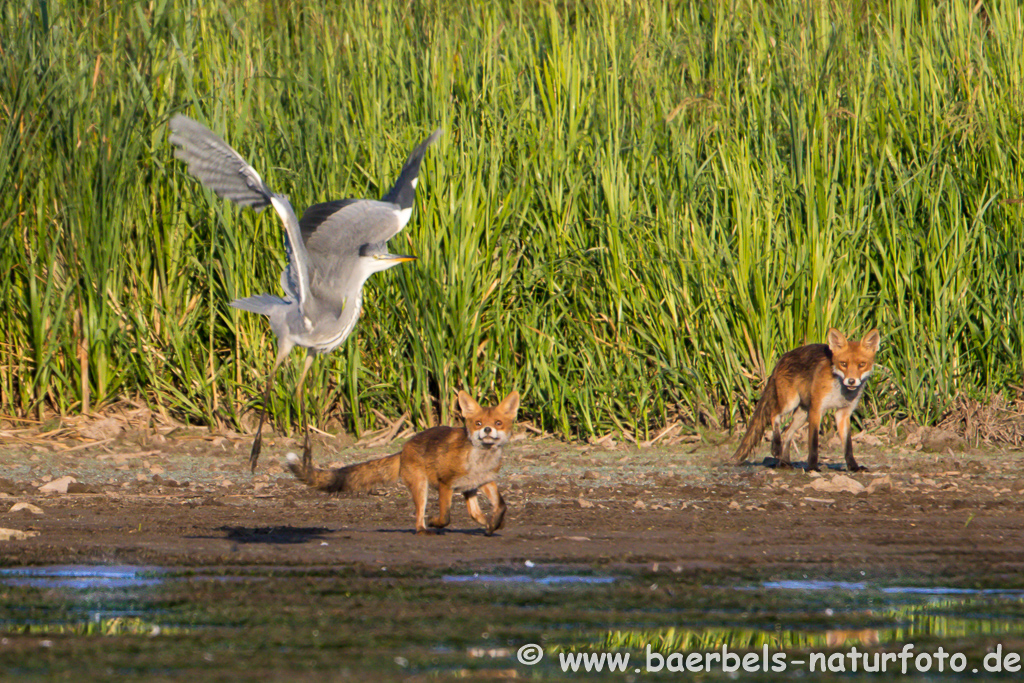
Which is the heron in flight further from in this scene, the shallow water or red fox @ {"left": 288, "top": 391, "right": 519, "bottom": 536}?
the shallow water

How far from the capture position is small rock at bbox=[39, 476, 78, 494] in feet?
21.4

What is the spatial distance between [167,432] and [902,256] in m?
4.84

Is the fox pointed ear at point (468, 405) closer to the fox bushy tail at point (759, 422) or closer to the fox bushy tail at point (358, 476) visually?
the fox bushy tail at point (358, 476)

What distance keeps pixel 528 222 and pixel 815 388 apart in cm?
219

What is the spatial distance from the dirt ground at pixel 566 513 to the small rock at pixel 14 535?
46 mm

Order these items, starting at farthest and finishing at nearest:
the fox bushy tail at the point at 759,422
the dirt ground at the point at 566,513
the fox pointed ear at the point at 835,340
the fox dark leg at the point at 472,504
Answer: the fox bushy tail at the point at 759,422 < the fox pointed ear at the point at 835,340 < the fox dark leg at the point at 472,504 < the dirt ground at the point at 566,513

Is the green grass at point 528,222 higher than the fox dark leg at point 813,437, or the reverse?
the green grass at point 528,222

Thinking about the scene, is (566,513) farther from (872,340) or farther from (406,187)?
(872,340)

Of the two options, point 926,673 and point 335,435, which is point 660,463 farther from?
point 926,673

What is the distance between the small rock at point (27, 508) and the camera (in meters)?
6.00

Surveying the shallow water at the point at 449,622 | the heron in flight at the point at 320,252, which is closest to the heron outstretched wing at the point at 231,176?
the heron in flight at the point at 320,252

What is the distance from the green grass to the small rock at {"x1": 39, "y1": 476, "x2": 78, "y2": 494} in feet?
6.13

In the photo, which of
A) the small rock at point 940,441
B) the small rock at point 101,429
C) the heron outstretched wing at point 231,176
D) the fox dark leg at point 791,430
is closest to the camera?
the heron outstretched wing at point 231,176

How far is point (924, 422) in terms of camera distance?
324 inches
